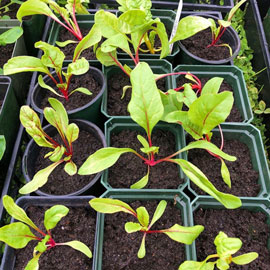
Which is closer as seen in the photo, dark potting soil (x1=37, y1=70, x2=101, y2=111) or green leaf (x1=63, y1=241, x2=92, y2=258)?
green leaf (x1=63, y1=241, x2=92, y2=258)

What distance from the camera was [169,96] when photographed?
1123mm

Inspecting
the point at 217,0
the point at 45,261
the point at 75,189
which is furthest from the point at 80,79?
the point at 217,0

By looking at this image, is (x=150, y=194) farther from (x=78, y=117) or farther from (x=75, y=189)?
(x=78, y=117)

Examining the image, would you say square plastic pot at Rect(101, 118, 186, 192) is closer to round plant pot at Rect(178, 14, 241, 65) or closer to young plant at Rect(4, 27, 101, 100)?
young plant at Rect(4, 27, 101, 100)

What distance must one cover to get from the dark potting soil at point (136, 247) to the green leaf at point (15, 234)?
0.26 meters

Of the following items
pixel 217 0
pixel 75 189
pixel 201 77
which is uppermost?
pixel 217 0

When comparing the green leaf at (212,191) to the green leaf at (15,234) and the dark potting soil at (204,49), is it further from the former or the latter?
the dark potting soil at (204,49)

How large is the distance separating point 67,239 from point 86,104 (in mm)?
531

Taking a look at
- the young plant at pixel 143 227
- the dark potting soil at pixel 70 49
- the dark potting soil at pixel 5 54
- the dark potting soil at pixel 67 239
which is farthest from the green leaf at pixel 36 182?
the dark potting soil at pixel 5 54

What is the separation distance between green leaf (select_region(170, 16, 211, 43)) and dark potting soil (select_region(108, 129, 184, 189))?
405 mm

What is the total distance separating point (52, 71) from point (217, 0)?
1.26 metres

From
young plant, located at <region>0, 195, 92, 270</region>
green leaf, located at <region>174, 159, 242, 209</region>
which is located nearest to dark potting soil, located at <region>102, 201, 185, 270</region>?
young plant, located at <region>0, 195, 92, 270</region>

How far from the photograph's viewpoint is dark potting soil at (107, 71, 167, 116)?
128 cm

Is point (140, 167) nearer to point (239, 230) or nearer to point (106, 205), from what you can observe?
point (106, 205)
